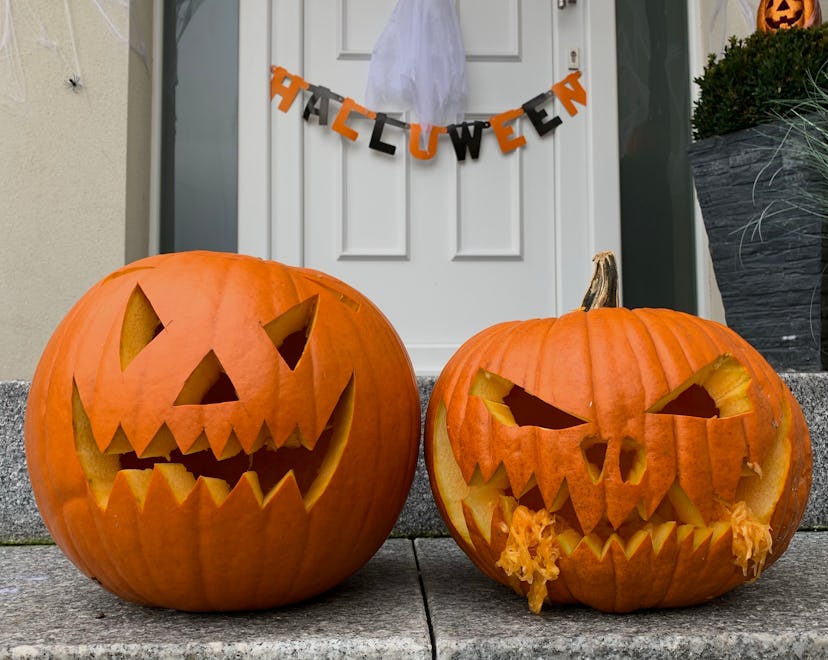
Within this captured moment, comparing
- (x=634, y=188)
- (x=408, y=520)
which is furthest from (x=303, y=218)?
(x=408, y=520)

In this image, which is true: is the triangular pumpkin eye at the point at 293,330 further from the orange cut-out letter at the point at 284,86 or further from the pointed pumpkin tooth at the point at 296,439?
the orange cut-out letter at the point at 284,86

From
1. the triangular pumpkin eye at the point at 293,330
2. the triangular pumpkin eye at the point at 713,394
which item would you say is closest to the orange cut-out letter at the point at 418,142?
the triangular pumpkin eye at the point at 293,330

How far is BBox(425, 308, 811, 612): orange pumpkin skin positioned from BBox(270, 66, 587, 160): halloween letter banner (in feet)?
6.41

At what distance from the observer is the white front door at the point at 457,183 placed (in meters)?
2.94

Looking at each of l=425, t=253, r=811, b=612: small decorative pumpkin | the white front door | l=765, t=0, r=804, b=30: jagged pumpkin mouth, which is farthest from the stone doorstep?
l=765, t=0, r=804, b=30: jagged pumpkin mouth

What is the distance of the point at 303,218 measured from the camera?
9.68ft

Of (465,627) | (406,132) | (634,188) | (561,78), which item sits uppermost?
(561,78)

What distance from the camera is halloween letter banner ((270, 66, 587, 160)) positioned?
2920mm

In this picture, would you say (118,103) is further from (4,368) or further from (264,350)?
(264,350)

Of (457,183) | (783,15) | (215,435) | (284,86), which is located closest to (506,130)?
(457,183)

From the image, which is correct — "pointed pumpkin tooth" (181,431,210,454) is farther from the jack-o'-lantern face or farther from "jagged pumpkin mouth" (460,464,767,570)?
"jagged pumpkin mouth" (460,464,767,570)

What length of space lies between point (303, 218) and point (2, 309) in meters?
1.07

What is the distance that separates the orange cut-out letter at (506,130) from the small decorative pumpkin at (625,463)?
1.96 meters

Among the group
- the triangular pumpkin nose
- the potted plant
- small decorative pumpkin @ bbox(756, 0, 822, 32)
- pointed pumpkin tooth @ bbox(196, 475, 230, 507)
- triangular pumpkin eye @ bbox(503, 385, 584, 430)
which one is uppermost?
small decorative pumpkin @ bbox(756, 0, 822, 32)
